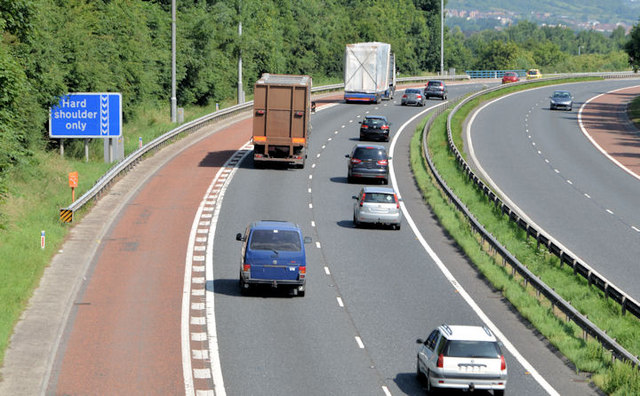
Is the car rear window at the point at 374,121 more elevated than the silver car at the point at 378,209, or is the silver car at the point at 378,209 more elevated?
the car rear window at the point at 374,121

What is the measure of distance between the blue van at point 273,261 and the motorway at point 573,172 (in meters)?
10.2

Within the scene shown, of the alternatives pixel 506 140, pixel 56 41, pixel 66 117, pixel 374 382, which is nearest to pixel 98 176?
pixel 66 117

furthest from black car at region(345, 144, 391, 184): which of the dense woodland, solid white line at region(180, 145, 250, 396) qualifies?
the dense woodland

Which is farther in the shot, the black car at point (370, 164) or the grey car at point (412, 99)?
→ the grey car at point (412, 99)

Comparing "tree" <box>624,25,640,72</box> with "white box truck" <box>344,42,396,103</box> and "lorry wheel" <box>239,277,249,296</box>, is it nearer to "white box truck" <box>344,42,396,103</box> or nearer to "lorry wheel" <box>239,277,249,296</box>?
"white box truck" <box>344,42,396,103</box>

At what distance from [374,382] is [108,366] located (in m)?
6.01

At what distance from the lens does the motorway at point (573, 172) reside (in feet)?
128

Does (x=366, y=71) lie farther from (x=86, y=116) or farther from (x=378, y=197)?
(x=378, y=197)

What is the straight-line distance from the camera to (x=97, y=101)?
50.2 m

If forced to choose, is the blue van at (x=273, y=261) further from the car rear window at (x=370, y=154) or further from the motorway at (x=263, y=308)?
the car rear window at (x=370, y=154)

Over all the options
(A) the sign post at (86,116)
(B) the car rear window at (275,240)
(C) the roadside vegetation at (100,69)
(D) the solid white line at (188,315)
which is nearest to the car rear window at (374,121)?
(C) the roadside vegetation at (100,69)

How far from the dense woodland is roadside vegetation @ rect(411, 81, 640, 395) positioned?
50.3 ft

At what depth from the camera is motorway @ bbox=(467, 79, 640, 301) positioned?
3912 cm

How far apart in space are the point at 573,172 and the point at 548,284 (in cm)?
2774
